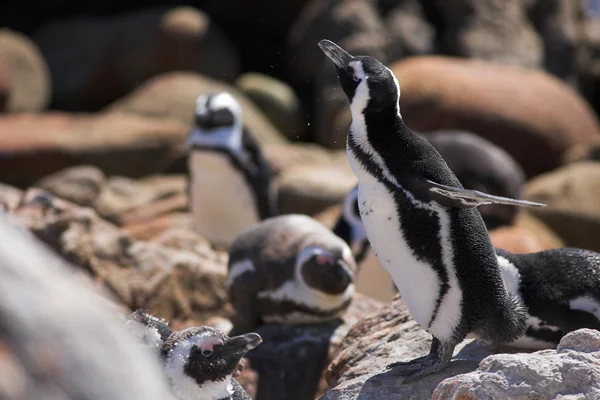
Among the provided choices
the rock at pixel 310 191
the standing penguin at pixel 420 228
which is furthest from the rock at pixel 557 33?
the standing penguin at pixel 420 228

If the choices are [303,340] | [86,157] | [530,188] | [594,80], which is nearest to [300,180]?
[530,188]

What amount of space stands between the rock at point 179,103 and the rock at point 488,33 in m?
2.92

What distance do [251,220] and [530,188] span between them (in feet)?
11.3

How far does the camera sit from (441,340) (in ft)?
9.97

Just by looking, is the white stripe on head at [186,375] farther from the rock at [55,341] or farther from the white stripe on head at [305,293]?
the white stripe on head at [305,293]

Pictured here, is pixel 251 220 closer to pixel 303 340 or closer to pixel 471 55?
pixel 303 340

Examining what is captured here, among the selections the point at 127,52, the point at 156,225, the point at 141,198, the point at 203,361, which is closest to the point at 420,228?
the point at 203,361

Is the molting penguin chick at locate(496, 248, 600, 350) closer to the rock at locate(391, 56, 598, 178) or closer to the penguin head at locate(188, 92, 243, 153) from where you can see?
the penguin head at locate(188, 92, 243, 153)

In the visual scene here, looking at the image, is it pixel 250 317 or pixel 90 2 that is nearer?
pixel 250 317

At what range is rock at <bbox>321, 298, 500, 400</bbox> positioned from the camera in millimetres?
3033

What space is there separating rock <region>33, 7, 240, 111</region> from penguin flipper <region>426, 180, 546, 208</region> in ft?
39.9

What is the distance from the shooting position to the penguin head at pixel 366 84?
3025mm

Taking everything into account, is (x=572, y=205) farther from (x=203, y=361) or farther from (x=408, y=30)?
(x=203, y=361)

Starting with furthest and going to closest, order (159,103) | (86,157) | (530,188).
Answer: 1. (159,103)
2. (86,157)
3. (530,188)
